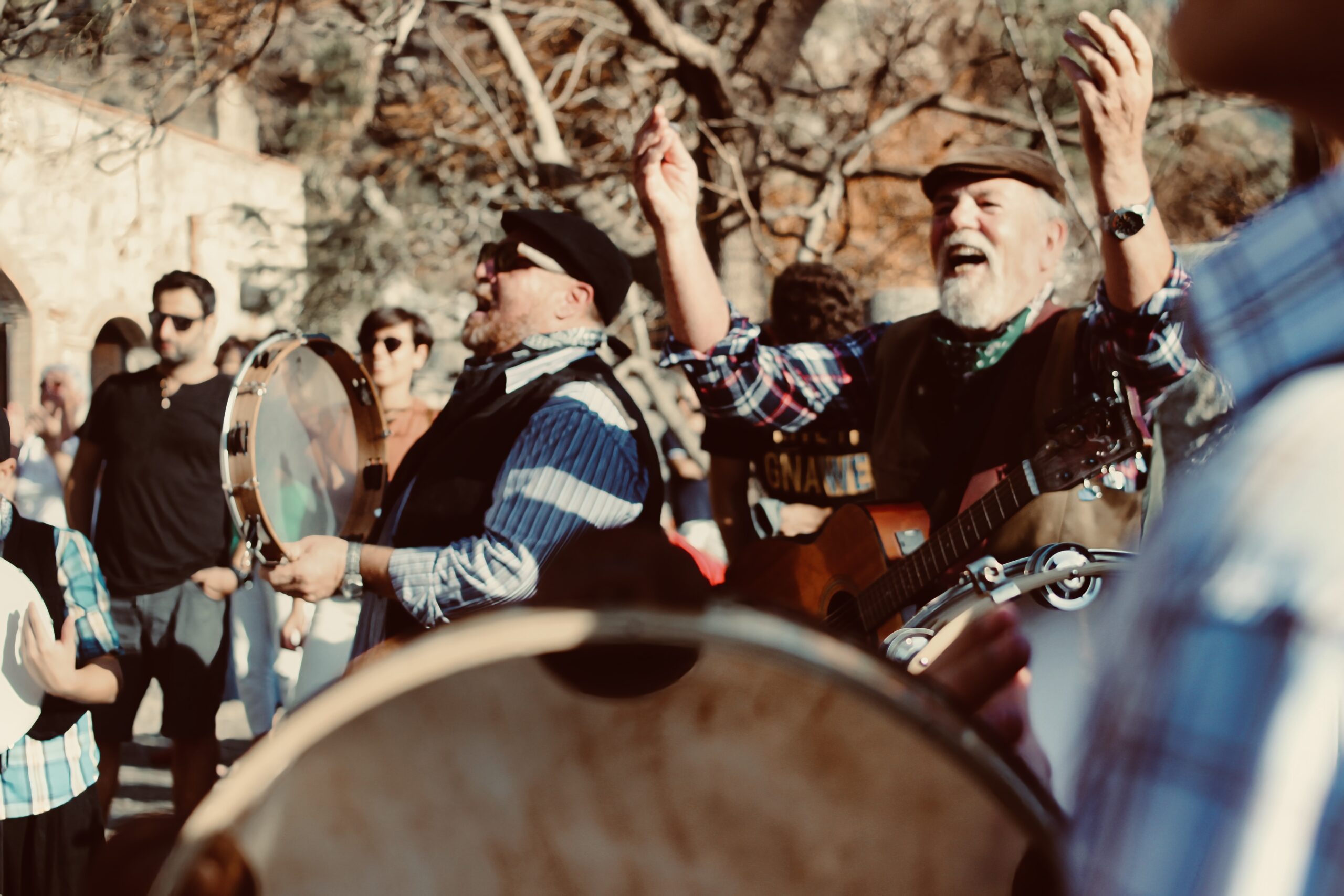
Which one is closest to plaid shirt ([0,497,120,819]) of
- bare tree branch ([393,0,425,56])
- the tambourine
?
the tambourine

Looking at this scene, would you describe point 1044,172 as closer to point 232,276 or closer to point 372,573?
point 372,573

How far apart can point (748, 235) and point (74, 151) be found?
2916 millimetres

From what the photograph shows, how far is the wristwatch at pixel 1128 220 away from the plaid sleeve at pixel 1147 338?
0.33ft

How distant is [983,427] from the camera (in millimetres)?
2238

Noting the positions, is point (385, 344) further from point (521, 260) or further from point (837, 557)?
point (837, 557)

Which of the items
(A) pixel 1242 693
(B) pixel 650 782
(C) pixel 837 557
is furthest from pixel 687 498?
(A) pixel 1242 693

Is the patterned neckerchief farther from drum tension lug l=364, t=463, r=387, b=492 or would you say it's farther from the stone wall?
the stone wall

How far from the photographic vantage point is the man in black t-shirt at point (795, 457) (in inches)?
123

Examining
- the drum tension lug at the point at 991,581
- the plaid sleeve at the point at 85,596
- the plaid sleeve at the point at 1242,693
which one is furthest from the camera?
the plaid sleeve at the point at 85,596

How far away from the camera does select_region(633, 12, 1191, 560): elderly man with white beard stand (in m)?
1.94

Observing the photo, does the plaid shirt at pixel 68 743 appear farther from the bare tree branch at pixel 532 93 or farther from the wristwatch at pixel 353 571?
the bare tree branch at pixel 532 93

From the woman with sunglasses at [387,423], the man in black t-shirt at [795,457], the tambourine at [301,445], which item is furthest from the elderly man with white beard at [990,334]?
the woman with sunglasses at [387,423]

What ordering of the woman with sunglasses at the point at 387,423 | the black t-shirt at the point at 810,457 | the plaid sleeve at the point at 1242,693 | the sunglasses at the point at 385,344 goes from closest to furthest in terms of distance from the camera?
1. the plaid sleeve at the point at 1242,693
2. the black t-shirt at the point at 810,457
3. the woman with sunglasses at the point at 387,423
4. the sunglasses at the point at 385,344

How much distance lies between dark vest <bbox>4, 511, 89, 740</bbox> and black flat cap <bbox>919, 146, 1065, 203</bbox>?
94.7 inches
